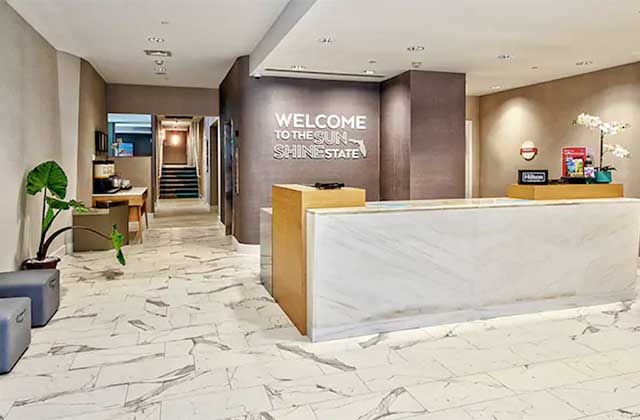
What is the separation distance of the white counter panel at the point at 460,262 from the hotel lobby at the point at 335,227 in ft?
0.07

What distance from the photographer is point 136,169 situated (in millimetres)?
12289

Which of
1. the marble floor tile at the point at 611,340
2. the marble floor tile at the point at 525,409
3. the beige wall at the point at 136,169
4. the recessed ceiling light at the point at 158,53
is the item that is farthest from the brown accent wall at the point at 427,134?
the beige wall at the point at 136,169

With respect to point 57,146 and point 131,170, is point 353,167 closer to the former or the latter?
point 57,146

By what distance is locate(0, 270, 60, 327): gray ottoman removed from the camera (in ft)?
14.2

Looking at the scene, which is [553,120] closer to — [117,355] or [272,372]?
[272,372]

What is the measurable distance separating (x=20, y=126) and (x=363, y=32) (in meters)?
4.15

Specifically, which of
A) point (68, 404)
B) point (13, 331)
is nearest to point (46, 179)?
point (13, 331)

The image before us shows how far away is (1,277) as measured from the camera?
177 inches

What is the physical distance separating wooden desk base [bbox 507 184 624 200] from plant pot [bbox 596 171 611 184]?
0.10 meters

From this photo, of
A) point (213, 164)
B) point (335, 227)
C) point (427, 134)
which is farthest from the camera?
point (213, 164)

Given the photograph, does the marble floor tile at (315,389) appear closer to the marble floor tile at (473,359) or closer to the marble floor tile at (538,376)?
the marble floor tile at (473,359)

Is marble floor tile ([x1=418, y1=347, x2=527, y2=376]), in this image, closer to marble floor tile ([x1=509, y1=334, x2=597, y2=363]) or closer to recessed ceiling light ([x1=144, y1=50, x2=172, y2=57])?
marble floor tile ([x1=509, y1=334, x2=597, y2=363])

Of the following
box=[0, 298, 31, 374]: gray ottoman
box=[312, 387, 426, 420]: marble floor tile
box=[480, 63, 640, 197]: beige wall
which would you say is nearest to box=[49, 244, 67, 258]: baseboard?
box=[0, 298, 31, 374]: gray ottoman

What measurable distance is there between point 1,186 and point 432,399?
4.83 metres
